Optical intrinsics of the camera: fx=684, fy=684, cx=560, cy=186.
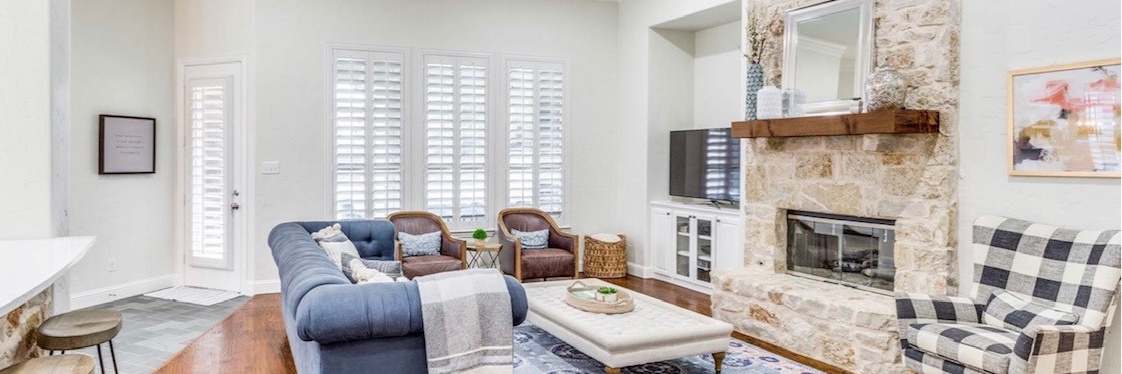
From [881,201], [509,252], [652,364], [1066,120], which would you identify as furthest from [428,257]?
[1066,120]

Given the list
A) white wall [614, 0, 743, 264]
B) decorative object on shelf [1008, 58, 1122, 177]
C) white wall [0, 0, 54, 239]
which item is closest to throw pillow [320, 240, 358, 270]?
white wall [0, 0, 54, 239]

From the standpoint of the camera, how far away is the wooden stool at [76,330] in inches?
103

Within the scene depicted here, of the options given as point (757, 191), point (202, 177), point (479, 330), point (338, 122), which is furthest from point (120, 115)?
point (757, 191)

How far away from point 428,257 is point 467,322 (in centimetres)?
335

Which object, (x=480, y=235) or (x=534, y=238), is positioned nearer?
(x=480, y=235)

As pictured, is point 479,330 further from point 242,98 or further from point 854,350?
point 242,98

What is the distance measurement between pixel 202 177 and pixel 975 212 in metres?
6.10

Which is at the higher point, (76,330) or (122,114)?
(122,114)

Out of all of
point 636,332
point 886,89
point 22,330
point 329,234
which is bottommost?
point 636,332

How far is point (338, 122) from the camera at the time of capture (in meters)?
6.30

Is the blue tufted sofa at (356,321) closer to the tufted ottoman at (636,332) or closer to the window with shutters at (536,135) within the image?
the tufted ottoman at (636,332)

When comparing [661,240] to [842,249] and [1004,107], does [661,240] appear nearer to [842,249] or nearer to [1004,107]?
[842,249]

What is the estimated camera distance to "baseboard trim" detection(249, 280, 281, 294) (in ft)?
19.9

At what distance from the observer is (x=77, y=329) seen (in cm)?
271
